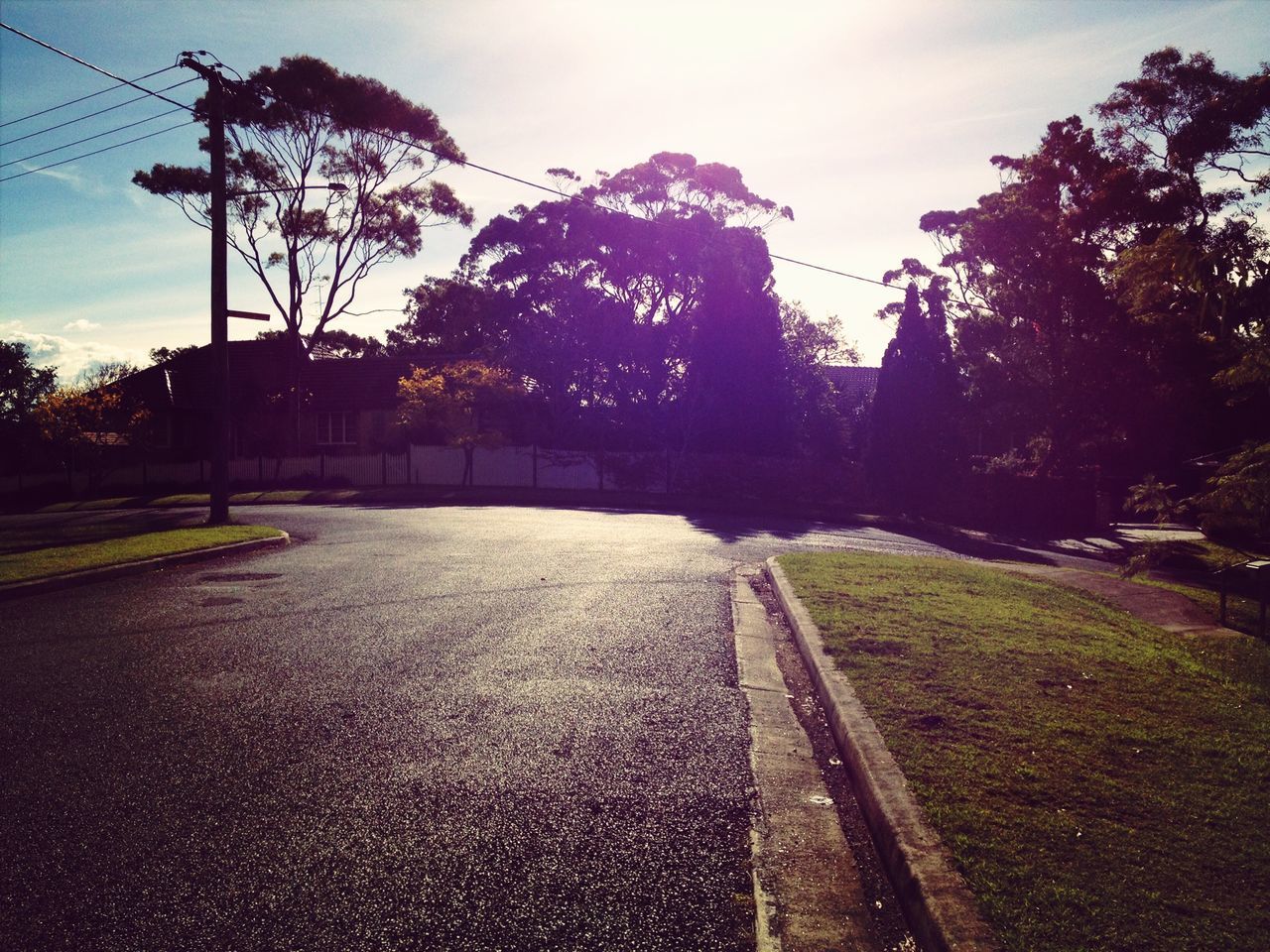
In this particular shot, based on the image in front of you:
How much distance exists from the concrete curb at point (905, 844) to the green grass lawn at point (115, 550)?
9894 mm

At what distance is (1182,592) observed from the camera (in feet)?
42.9

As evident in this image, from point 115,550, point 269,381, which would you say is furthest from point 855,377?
point 115,550

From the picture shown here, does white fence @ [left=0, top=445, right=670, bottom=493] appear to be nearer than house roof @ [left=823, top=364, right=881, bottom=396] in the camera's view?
Yes

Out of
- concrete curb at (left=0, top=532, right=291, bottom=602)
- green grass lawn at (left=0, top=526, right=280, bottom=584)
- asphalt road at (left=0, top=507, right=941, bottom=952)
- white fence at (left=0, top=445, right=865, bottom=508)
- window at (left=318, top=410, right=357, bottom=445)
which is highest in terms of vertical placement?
window at (left=318, top=410, right=357, bottom=445)

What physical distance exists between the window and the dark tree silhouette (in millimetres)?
26605

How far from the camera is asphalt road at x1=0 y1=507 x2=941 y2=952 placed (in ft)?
10.5

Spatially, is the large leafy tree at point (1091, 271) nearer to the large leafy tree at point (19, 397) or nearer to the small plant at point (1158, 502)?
the small plant at point (1158, 502)

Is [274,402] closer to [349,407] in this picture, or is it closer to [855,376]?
[349,407]

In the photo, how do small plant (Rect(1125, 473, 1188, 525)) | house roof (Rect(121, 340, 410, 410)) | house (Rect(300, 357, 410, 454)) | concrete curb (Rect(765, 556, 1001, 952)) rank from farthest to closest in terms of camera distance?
1. house (Rect(300, 357, 410, 454))
2. house roof (Rect(121, 340, 410, 410))
3. small plant (Rect(1125, 473, 1188, 525))
4. concrete curb (Rect(765, 556, 1001, 952))

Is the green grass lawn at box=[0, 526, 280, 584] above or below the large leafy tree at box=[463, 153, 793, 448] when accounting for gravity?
below

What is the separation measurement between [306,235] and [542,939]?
40587 mm

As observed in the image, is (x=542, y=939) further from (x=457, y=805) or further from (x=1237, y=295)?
(x=1237, y=295)

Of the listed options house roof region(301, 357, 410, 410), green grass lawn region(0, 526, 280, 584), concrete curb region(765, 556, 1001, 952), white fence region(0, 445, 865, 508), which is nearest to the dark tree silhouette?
white fence region(0, 445, 865, 508)

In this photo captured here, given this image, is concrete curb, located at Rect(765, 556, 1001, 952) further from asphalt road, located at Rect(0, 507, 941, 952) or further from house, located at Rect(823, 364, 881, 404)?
house, located at Rect(823, 364, 881, 404)
